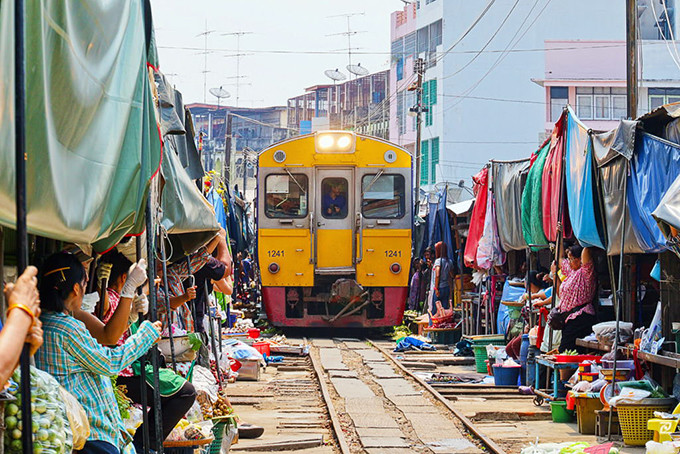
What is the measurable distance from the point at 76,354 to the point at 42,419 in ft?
2.78

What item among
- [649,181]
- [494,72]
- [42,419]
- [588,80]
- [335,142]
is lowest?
[42,419]

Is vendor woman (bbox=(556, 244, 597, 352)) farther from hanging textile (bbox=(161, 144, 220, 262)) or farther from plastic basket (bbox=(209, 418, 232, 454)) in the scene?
plastic basket (bbox=(209, 418, 232, 454))

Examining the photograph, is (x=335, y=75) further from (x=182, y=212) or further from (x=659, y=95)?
(x=182, y=212)

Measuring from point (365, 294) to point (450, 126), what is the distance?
72.8 ft

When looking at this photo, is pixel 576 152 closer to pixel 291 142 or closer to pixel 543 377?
pixel 543 377

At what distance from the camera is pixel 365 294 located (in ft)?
56.2

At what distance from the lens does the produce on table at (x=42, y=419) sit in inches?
131

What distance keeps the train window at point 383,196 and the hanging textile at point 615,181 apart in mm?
7756

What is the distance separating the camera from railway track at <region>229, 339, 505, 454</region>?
845 centimetres

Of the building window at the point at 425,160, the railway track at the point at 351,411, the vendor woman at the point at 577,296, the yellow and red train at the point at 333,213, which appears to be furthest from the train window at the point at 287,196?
the building window at the point at 425,160

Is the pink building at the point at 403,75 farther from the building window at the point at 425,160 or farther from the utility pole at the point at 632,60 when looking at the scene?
the utility pole at the point at 632,60

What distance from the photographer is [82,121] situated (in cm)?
357

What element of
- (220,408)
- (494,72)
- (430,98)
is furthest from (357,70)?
(220,408)

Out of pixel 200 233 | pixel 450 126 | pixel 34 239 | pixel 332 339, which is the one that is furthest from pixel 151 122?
pixel 450 126
